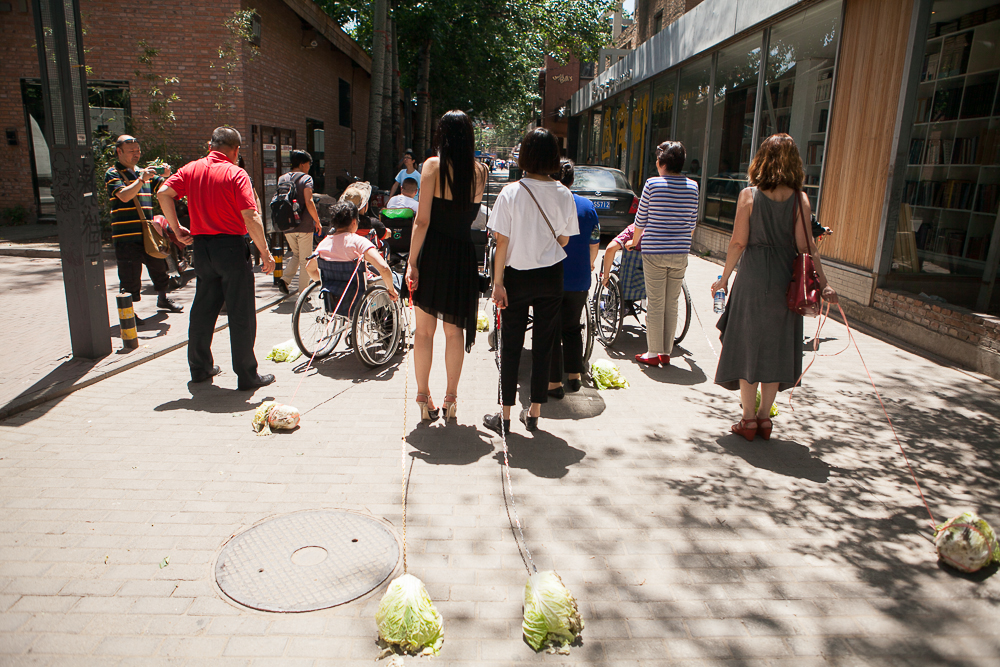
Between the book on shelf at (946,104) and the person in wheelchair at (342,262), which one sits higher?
the book on shelf at (946,104)

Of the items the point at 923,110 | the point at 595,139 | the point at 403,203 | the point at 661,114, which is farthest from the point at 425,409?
the point at 595,139

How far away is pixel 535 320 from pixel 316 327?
280 centimetres

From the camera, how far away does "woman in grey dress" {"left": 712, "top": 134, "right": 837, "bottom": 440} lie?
14.2 feet

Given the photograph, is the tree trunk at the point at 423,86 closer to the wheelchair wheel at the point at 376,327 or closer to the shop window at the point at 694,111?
the shop window at the point at 694,111

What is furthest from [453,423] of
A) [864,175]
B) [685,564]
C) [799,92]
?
[799,92]

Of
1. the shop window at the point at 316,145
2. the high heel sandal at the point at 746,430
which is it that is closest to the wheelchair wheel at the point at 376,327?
the high heel sandal at the point at 746,430

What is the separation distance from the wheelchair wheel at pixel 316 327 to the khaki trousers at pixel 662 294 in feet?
9.38

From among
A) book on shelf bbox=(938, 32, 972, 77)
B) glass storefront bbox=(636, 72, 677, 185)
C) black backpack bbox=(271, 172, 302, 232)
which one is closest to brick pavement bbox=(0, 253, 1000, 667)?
black backpack bbox=(271, 172, 302, 232)

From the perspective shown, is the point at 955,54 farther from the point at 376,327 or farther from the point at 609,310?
the point at 376,327

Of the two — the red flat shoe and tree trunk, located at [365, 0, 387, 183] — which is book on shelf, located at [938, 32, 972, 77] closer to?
the red flat shoe

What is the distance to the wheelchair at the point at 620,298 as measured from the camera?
A: 6848 millimetres

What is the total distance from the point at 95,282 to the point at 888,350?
780cm

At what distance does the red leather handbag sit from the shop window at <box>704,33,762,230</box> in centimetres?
889

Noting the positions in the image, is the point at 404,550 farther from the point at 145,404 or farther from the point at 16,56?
the point at 16,56
